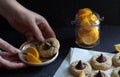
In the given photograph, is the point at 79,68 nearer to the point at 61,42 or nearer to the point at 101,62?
the point at 101,62

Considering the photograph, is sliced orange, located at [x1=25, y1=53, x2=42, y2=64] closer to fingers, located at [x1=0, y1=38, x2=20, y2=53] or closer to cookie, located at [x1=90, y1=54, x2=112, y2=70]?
fingers, located at [x1=0, y1=38, x2=20, y2=53]

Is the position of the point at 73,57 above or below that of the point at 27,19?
below

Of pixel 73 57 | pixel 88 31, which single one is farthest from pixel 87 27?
pixel 73 57

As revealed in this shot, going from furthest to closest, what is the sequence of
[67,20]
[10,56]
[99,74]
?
[67,20] < [10,56] < [99,74]

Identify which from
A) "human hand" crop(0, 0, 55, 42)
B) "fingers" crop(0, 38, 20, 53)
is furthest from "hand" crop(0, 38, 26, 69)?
"human hand" crop(0, 0, 55, 42)

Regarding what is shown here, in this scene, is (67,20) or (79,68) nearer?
(79,68)

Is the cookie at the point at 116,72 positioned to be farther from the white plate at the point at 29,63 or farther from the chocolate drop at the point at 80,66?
the white plate at the point at 29,63

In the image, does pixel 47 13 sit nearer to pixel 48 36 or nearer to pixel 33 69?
pixel 48 36
